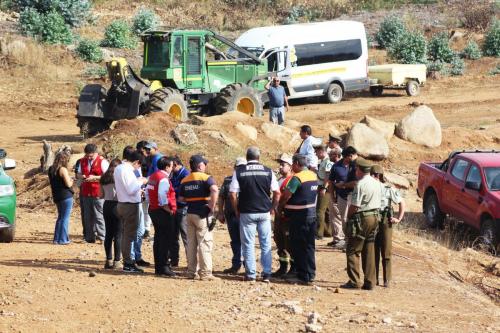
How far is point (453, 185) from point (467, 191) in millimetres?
644

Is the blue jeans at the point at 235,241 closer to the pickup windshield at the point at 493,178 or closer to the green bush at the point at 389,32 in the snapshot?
the pickup windshield at the point at 493,178

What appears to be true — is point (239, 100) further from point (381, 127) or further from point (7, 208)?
point (7, 208)

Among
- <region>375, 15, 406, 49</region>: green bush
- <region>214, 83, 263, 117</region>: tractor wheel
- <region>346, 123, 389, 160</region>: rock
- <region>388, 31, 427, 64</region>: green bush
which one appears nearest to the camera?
<region>346, 123, 389, 160</region>: rock

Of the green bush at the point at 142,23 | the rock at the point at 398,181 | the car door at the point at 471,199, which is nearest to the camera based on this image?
the car door at the point at 471,199

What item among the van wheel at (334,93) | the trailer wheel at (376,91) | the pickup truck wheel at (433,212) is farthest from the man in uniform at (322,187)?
the trailer wheel at (376,91)

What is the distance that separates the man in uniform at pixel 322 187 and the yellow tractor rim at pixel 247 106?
11526mm

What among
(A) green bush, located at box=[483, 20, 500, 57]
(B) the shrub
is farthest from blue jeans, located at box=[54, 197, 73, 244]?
(A) green bush, located at box=[483, 20, 500, 57]

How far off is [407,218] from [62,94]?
1705cm

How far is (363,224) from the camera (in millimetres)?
12852

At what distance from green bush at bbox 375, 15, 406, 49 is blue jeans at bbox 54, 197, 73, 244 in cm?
2986

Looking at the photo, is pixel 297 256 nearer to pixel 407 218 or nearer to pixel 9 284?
pixel 9 284

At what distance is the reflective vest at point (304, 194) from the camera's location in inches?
513

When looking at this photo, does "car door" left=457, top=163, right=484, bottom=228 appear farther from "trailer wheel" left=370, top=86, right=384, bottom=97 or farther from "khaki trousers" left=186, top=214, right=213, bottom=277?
"trailer wheel" left=370, top=86, right=384, bottom=97

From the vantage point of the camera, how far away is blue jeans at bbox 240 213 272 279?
12.9 metres
